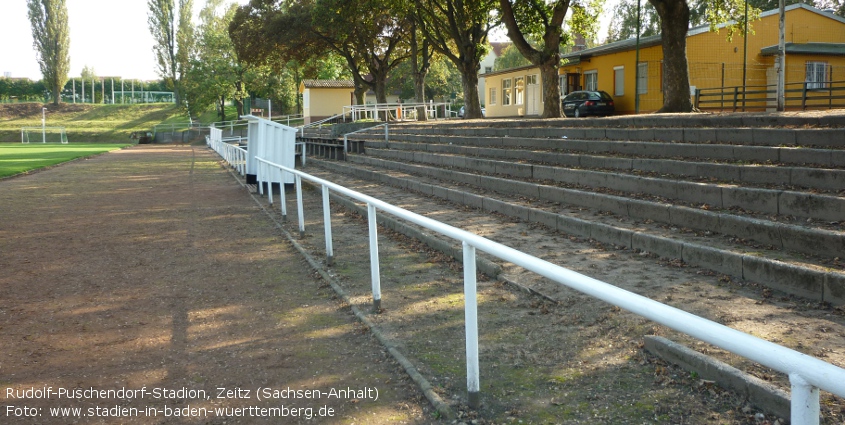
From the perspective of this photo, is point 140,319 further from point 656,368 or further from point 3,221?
point 3,221

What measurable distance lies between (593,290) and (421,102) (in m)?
31.4

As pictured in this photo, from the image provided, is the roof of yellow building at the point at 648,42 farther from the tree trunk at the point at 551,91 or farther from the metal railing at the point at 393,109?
the tree trunk at the point at 551,91

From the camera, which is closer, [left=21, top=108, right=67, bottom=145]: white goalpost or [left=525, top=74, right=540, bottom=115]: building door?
[left=525, top=74, right=540, bottom=115]: building door

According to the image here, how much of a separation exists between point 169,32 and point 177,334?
73.3 metres

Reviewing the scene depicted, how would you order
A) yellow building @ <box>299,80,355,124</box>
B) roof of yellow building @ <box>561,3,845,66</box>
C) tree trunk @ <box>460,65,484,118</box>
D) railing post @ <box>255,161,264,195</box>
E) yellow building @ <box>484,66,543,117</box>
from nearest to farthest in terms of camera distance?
railing post @ <box>255,161,264,195</box> → roof of yellow building @ <box>561,3,845,66</box> → tree trunk @ <box>460,65,484,118</box> → yellow building @ <box>484,66,543,117</box> → yellow building @ <box>299,80,355,124</box>

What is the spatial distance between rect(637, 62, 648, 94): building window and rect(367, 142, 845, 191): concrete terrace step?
1568 cm

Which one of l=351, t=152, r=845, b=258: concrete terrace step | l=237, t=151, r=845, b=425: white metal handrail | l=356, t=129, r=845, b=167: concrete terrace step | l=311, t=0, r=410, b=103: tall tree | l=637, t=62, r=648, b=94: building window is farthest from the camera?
l=311, t=0, r=410, b=103: tall tree

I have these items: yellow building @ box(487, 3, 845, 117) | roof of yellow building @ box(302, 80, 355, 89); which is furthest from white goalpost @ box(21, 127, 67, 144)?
yellow building @ box(487, 3, 845, 117)

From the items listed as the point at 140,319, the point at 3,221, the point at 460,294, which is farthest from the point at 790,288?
the point at 3,221

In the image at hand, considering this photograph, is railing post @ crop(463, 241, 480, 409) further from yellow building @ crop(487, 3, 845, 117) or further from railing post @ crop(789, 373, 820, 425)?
yellow building @ crop(487, 3, 845, 117)

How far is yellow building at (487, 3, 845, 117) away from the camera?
26250 mm

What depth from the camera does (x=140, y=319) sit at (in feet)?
19.2

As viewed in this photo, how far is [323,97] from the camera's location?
51.9m

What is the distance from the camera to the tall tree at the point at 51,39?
7206 cm
